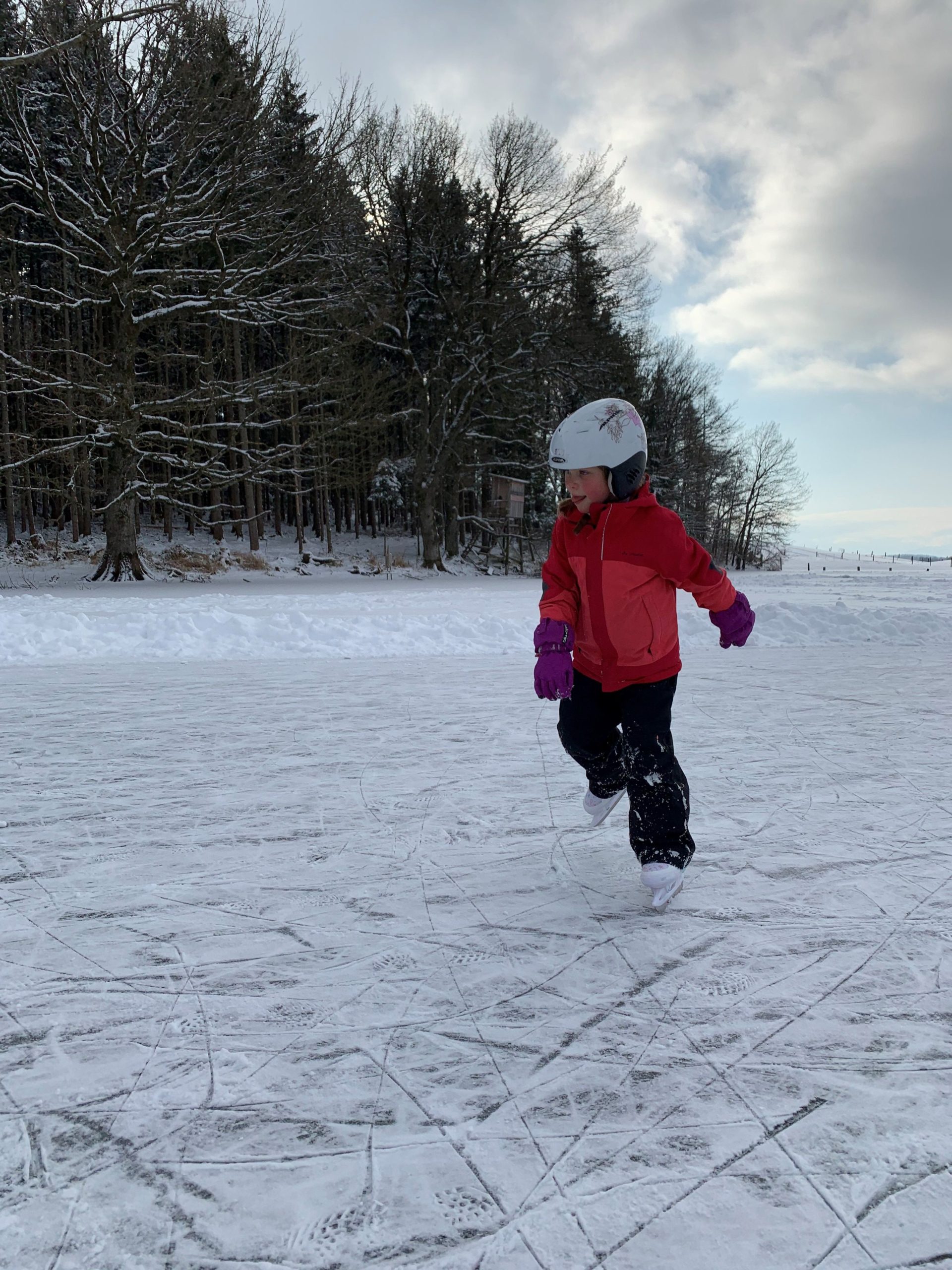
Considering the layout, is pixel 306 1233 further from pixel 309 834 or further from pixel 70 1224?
pixel 309 834

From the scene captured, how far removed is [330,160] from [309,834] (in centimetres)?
1872

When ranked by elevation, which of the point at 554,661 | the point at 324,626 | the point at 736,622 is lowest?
the point at 324,626

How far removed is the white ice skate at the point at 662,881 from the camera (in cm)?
255

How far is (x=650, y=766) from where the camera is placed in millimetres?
2650

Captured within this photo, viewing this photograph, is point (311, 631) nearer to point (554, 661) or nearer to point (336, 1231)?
point (554, 661)

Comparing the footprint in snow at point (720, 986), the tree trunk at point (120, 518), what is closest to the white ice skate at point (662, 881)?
the footprint in snow at point (720, 986)

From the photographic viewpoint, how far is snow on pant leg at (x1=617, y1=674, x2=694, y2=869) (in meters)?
2.62

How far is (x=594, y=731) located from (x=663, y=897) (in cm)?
58

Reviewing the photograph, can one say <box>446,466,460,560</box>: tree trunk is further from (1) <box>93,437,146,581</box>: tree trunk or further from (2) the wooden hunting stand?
(1) <box>93,437,146,581</box>: tree trunk

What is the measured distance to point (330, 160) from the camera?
722 inches

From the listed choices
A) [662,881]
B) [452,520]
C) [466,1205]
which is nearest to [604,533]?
[662,881]

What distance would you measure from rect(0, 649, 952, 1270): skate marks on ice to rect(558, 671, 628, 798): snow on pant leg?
0.33 m

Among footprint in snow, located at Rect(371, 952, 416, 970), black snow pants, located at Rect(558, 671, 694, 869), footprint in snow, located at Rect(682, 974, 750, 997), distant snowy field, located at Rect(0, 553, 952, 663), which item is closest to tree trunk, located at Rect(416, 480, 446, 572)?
distant snowy field, located at Rect(0, 553, 952, 663)

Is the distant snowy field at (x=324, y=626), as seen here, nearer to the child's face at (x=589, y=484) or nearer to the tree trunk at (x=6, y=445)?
the tree trunk at (x=6, y=445)
